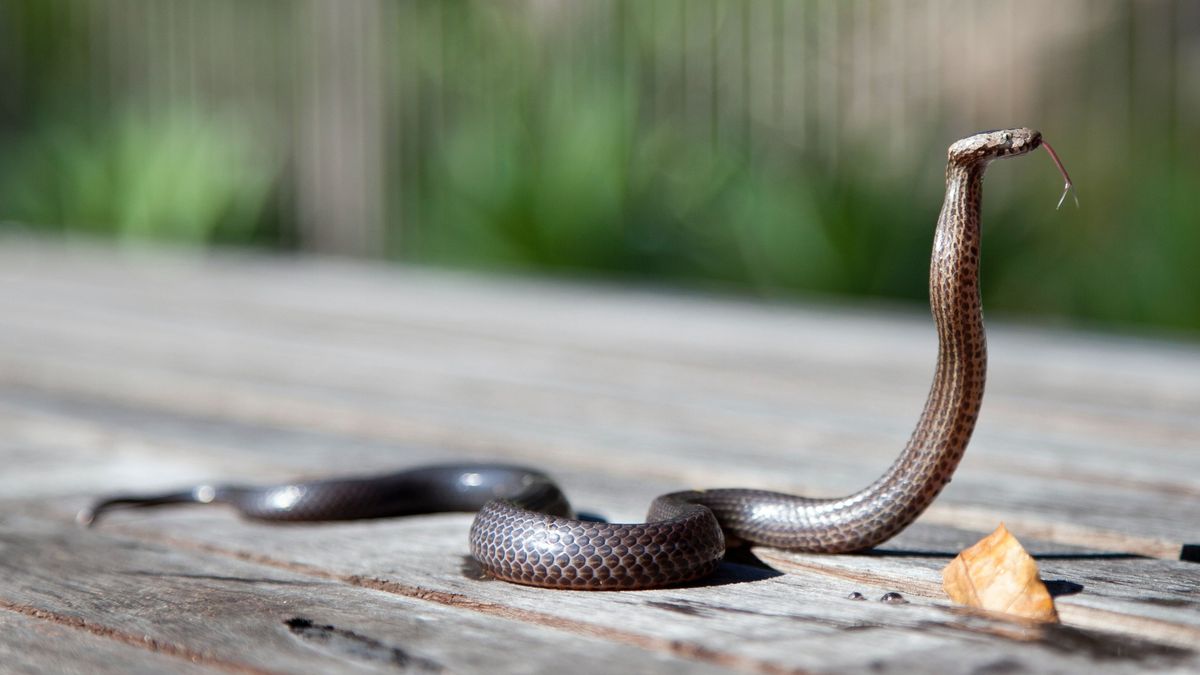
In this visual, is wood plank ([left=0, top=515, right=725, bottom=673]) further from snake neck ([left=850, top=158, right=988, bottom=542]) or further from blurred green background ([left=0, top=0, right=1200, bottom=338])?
blurred green background ([left=0, top=0, right=1200, bottom=338])

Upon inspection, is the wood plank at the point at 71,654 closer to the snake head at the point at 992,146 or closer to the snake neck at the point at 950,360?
the snake neck at the point at 950,360

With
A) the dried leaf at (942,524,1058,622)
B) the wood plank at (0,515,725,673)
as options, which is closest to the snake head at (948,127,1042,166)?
the dried leaf at (942,524,1058,622)

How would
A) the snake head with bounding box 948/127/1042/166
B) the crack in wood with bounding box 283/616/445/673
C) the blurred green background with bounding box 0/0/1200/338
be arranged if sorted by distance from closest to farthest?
the crack in wood with bounding box 283/616/445/673 → the snake head with bounding box 948/127/1042/166 → the blurred green background with bounding box 0/0/1200/338

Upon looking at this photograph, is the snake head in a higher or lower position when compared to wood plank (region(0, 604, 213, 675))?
higher

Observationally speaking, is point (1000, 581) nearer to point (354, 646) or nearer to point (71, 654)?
point (354, 646)

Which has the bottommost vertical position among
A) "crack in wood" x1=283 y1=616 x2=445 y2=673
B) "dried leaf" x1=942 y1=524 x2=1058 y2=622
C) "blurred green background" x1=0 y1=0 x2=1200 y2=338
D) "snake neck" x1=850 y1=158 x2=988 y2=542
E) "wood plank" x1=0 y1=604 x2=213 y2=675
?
"wood plank" x1=0 y1=604 x2=213 y2=675

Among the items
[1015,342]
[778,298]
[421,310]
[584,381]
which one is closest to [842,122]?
[778,298]
